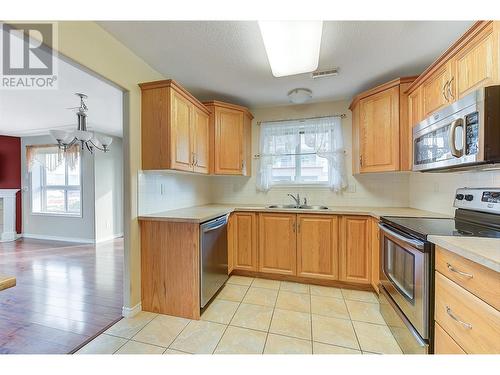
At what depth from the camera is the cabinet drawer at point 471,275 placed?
0.84 metres

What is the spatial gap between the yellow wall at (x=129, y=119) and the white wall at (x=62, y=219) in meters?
3.30

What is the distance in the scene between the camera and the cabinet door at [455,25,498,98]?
1254 mm

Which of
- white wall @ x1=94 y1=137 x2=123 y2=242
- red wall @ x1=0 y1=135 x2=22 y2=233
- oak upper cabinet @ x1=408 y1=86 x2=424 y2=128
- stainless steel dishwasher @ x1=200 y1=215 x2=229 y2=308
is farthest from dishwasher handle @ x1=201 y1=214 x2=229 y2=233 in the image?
red wall @ x1=0 y1=135 x2=22 y2=233

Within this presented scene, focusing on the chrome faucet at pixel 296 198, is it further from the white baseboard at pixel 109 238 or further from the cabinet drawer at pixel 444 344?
the white baseboard at pixel 109 238

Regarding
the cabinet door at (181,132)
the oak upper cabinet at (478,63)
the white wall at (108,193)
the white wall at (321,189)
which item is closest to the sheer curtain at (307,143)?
the white wall at (321,189)

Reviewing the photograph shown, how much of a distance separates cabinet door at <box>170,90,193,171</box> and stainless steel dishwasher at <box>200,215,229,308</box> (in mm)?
651

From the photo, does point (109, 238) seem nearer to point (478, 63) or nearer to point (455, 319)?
point (455, 319)

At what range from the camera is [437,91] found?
178 centimetres

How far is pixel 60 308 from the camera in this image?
207 cm

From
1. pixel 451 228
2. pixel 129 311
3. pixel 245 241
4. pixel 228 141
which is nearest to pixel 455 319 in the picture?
pixel 451 228
